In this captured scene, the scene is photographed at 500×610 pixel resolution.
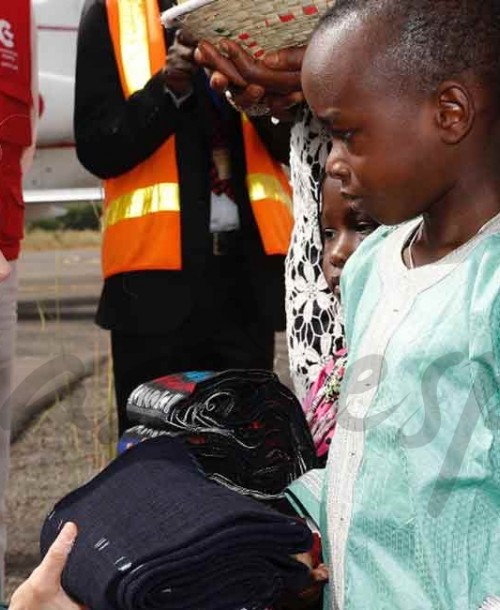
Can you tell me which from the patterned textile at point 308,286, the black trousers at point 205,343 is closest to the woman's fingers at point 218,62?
the patterned textile at point 308,286

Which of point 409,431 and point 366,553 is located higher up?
point 409,431

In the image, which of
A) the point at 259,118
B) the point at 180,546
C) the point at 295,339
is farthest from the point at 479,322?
the point at 259,118

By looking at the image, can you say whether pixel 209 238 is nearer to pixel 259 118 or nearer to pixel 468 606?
pixel 259 118

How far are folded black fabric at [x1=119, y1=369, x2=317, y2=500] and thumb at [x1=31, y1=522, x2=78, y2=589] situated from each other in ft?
0.95

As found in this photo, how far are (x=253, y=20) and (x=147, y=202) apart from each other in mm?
986

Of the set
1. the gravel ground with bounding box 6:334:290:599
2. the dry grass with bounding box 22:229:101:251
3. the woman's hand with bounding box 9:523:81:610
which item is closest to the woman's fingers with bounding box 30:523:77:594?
the woman's hand with bounding box 9:523:81:610

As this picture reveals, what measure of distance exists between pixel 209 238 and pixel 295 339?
73 cm

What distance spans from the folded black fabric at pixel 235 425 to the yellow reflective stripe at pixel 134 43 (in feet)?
4.22

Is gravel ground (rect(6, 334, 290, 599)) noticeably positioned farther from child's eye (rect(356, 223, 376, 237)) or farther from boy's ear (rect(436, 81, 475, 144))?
boy's ear (rect(436, 81, 475, 144))

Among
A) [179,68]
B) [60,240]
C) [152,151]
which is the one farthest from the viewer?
[60,240]

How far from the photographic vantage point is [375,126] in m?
1.45

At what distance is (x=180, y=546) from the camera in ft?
4.66

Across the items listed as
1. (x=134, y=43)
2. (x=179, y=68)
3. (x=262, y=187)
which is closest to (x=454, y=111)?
(x=179, y=68)

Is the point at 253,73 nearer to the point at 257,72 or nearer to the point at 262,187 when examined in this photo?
the point at 257,72
